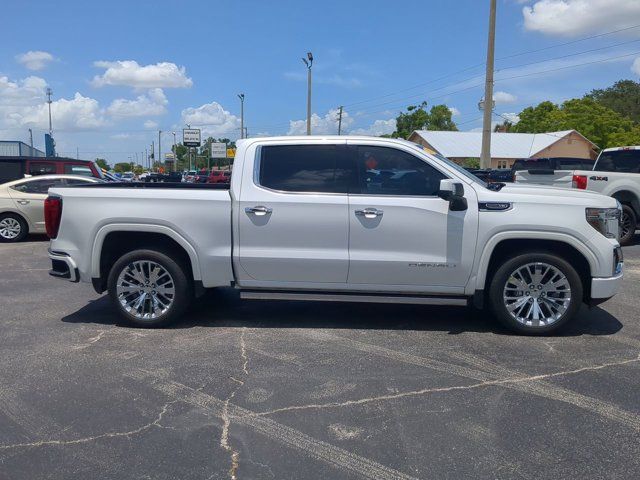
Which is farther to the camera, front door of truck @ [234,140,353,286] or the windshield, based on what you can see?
the windshield

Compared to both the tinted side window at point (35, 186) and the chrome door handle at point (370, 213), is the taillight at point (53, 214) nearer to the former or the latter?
the chrome door handle at point (370, 213)

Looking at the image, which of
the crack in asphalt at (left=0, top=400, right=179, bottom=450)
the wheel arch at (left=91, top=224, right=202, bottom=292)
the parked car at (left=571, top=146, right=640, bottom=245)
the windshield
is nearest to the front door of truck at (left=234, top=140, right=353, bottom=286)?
the wheel arch at (left=91, top=224, right=202, bottom=292)

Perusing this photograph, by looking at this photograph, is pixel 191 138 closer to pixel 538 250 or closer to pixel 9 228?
pixel 9 228

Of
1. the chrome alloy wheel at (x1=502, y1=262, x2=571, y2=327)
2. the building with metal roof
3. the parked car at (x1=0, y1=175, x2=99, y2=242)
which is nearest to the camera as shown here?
the chrome alloy wheel at (x1=502, y1=262, x2=571, y2=327)

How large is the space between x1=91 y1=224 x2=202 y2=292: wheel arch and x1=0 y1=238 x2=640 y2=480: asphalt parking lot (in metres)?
0.63

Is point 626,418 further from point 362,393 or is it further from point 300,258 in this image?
point 300,258

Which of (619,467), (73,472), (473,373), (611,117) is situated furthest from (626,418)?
(611,117)

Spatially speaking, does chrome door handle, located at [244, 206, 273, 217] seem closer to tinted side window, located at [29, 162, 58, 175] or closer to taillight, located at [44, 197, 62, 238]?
taillight, located at [44, 197, 62, 238]

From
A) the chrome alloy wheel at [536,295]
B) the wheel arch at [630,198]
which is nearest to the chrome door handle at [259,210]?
the chrome alloy wheel at [536,295]

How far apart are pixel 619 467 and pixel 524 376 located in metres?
1.42

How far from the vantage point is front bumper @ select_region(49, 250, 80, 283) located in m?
6.24

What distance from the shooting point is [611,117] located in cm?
6662

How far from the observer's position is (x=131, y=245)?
21.0ft

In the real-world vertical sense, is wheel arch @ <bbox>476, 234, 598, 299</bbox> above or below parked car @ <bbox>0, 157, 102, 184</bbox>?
below
